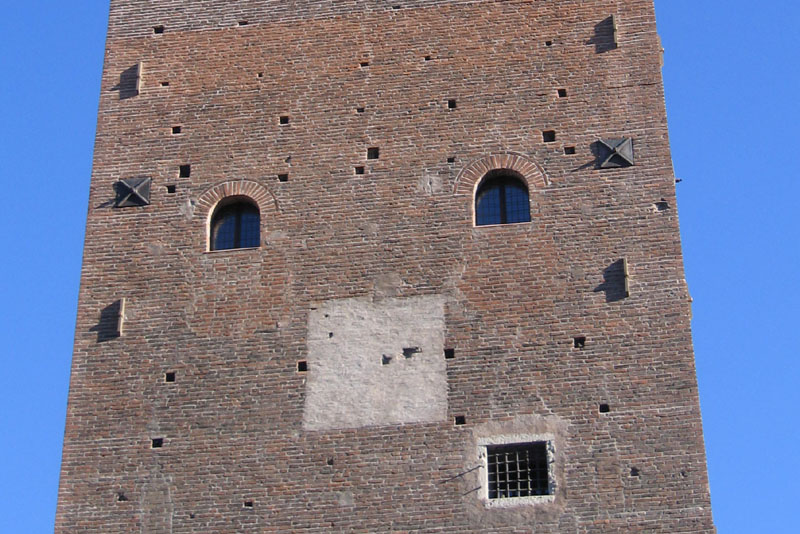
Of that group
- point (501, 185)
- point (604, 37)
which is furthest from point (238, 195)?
point (604, 37)

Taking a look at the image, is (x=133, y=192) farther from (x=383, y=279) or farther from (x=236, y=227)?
(x=383, y=279)

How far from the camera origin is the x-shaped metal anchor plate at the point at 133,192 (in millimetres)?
23375

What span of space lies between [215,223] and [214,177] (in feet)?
2.30

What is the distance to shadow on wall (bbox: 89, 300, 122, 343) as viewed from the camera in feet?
73.1

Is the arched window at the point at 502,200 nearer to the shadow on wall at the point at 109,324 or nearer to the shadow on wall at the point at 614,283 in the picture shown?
the shadow on wall at the point at 614,283

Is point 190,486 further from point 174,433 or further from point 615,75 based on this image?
point 615,75

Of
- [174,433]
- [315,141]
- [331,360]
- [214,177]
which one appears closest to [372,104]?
[315,141]

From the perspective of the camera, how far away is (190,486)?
68.3 feet

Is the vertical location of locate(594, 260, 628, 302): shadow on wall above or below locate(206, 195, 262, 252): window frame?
below

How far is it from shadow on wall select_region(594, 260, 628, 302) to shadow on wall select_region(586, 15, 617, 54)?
374 centimetres

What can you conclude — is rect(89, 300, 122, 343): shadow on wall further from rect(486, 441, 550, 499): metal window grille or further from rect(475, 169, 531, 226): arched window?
rect(486, 441, 550, 499): metal window grille

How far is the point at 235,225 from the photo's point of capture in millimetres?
23125

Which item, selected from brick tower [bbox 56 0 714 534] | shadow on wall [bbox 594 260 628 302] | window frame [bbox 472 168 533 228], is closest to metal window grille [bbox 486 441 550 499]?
brick tower [bbox 56 0 714 534]

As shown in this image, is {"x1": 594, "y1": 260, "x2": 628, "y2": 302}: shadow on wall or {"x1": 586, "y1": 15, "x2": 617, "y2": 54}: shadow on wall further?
{"x1": 586, "y1": 15, "x2": 617, "y2": 54}: shadow on wall
